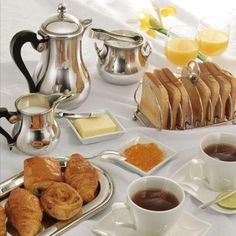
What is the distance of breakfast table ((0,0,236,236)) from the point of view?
986 mm

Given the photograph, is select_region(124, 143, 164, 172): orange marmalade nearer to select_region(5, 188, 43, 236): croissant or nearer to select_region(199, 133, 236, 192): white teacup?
select_region(199, 133, 236, 192): white teacup

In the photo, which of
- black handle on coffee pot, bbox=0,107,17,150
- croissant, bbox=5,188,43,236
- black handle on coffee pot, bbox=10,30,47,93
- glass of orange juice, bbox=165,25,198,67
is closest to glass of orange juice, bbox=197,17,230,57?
glass of orange juice, bbox=165,25,198,67

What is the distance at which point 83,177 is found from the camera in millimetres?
978

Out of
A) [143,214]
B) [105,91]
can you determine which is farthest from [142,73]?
[143,214]

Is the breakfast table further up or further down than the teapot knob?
further down

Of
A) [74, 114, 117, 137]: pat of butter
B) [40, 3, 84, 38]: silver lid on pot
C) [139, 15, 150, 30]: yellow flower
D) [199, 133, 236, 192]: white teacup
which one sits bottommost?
[74, 114, 117, 137]: pat of butter

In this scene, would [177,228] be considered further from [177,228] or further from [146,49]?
[146,49]

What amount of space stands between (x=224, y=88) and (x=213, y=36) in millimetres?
302

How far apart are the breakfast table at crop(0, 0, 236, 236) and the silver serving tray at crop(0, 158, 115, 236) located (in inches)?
0.5

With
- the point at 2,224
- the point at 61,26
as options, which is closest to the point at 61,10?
the point at 61,26

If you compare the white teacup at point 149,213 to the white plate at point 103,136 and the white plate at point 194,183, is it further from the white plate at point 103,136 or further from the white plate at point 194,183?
the white plate at point 103,136

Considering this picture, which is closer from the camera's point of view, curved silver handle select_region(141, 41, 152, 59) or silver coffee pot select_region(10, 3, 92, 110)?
silver coffee pot select_region(10, 3, 92, 110)

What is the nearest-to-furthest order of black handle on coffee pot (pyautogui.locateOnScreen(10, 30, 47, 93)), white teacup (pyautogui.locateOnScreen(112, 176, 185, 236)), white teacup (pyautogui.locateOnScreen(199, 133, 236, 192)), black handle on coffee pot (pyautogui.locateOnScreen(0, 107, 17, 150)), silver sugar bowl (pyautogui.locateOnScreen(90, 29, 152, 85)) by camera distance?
1. white teacup (pyautogui.locateOnScreen(112, 176, 185, 236))
2. white teacup (pyautogui.locateOnScreen(199, 133, 236, 192))
3. black handle on coffee pot (pyautogui.locateOnScreen(0, 107, 17, 150))
4. black handle on coffee pot (pyautogui.locateOnScreen(10, 30, 47, 93))
5. silver sugar bowl (pyautogui.locateOnScreen(90, 29, 152, 85))

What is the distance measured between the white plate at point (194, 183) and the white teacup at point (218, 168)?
0.01 m
